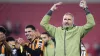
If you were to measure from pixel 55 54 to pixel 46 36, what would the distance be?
1182 mm

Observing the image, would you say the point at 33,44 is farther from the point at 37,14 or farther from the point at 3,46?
the point at 37,14

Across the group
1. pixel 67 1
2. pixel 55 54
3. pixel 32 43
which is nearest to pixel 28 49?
pixel 32 43

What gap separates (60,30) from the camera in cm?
699

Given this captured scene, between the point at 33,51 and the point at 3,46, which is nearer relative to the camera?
the point at 3,46

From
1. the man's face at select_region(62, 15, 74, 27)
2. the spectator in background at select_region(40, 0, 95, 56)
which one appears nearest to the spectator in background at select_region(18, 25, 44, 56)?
the spectator in background at select_region(40, 0, 95, 56)

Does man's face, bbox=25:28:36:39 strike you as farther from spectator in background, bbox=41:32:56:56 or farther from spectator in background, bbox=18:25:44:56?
spectator in background, bbox=41:32:56:56

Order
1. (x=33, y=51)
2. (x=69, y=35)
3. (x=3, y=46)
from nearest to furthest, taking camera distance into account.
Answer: (x=69, y=35), (x=3, y=46), (x=33, y=51)

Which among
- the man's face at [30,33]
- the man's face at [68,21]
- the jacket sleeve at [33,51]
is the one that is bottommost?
the jacket sleeve at [33,51]

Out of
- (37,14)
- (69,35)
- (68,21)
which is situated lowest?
(69,35)

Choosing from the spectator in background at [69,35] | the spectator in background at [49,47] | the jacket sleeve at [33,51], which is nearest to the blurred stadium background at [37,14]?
the spectator in background at [49,47]

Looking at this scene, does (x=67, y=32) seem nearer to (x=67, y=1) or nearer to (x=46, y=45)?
(x=46, y=45)

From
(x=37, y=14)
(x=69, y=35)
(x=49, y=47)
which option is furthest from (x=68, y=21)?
(x=37, y=14)

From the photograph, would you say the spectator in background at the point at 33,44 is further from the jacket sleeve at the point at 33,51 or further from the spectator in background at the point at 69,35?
the spectator in background at the point at 69,35

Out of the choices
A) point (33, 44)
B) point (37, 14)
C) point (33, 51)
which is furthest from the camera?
point (37, 14)
